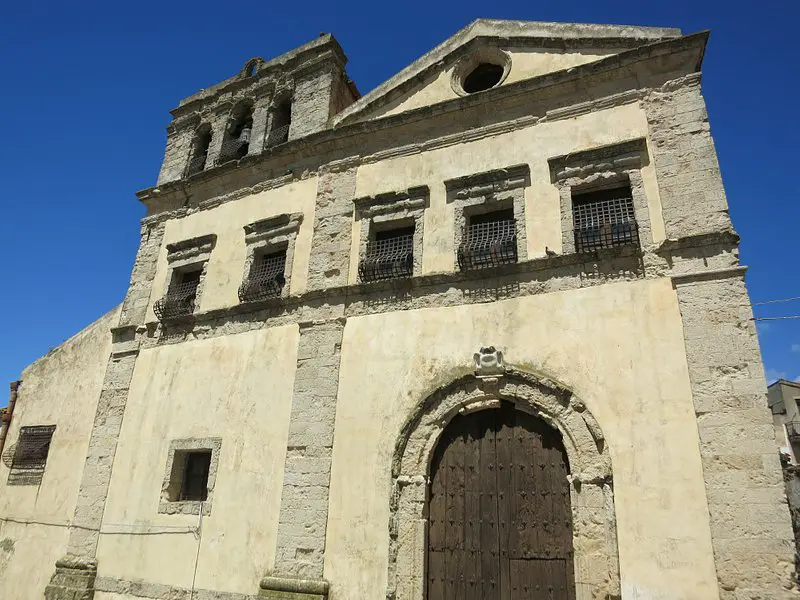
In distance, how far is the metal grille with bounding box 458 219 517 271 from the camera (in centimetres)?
718

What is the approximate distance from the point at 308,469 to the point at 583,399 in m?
3.52

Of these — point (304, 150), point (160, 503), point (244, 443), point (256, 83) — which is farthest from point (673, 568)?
point (256, 83)

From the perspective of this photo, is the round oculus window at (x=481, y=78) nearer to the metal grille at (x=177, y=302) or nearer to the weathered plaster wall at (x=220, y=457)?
the weathered plaster wall at (x=220, y=457)

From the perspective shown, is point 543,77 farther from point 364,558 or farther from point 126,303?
point 126,303

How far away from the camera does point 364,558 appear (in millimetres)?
6512

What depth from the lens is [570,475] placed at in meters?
5.96

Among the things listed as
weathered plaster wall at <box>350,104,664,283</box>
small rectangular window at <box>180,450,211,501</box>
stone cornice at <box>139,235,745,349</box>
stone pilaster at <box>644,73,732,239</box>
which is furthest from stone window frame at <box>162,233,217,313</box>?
stone pilaster at <box>644,73,732,239</box>

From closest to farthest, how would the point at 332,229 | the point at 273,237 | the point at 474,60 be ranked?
the point at 332,229 < the point at 474,60 < the point at 273,237

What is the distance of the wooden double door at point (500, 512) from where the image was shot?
5.85m

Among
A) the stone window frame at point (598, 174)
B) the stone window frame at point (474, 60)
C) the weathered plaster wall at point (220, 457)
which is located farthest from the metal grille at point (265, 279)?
the stone window frame at point (598, 174)

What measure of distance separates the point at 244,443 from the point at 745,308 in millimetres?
6390

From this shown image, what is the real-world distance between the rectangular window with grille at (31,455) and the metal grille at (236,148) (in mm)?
5759

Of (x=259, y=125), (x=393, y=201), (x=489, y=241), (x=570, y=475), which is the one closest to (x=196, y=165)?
(x=259, y=125)

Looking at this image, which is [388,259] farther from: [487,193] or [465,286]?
[487,193]
